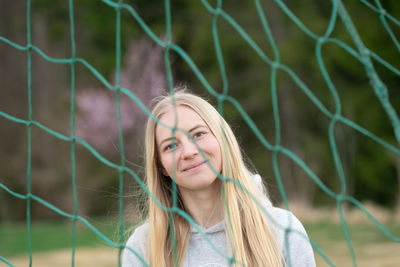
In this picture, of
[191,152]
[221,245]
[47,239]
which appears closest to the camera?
[191,152]

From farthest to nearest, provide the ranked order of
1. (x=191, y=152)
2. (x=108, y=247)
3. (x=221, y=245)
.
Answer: (x=108, y=247) → (x=221, y=245) → (x=191, y=152)

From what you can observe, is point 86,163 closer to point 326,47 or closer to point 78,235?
point 78,235

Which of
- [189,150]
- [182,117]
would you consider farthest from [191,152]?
[182,117]

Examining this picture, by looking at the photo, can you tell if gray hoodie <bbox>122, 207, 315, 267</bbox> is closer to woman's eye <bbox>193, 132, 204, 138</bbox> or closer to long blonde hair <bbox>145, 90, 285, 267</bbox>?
long blonde hair <bbox>145, 90, 285, 267</bbox>

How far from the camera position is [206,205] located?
1504 millimetres

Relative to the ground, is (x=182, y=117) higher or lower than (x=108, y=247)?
lower

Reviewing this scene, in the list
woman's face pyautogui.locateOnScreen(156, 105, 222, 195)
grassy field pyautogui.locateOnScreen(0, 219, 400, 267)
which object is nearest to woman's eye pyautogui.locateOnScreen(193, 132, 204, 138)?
woman's face pyautogui.locateOnScreen(156, 105, 222, 195)

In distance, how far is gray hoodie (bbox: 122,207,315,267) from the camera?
1.42 meters

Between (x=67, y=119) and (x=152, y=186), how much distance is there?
723 cm

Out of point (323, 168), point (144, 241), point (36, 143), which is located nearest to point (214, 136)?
point (144, 241)

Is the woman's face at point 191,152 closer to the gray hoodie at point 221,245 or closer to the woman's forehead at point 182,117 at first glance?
the woman's forehead at point 182,117

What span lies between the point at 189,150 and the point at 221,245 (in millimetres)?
299

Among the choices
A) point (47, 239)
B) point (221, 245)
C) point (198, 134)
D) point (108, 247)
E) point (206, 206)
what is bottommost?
point (221, 245)

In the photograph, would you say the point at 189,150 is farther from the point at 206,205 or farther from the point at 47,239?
the point at 47,239
